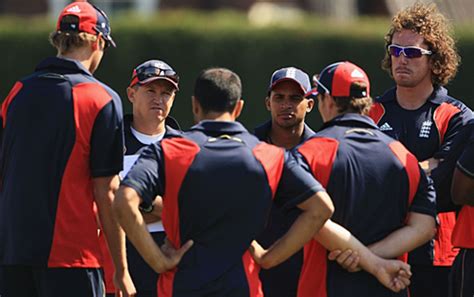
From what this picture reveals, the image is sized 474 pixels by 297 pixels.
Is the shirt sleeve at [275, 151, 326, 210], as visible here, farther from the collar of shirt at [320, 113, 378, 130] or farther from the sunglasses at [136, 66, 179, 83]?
the sunglasses at [136, 66, 179, 83]

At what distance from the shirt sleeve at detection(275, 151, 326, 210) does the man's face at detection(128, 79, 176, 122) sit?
2166mm

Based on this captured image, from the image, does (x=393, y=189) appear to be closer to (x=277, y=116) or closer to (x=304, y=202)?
(x=304, y=202)

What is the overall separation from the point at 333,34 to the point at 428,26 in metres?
11.4

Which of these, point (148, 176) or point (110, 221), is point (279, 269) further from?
point (148, 176)

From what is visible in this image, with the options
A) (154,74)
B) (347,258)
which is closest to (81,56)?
(154,74)

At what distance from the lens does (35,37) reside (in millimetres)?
19844

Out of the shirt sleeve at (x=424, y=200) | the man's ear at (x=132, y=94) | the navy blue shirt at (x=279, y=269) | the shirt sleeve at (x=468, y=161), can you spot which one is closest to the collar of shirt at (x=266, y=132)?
the navy blue shirt at (x=279, y=269)

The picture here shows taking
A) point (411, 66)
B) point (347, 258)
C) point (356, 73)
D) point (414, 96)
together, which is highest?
point (356, 73)

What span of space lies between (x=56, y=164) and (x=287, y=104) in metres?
2.13

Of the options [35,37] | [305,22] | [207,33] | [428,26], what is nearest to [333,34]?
[305,22]

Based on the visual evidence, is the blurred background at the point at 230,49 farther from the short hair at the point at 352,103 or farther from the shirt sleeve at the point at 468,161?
the short hair at the point at 352,103

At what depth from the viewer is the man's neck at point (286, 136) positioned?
7.81 meters

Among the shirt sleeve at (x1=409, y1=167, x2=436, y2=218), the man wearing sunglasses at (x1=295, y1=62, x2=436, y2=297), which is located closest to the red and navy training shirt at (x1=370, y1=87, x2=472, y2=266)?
the shirt sleeve at (x1=409, y1=167, x2=436, y2=218)

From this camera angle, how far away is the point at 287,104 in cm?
781
